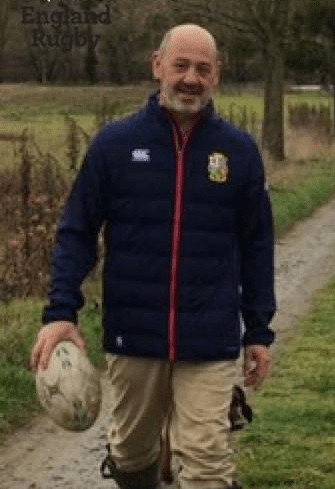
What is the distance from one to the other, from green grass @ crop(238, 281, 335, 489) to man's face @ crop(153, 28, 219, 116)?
2.20 meters

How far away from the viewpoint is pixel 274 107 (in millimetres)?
24938

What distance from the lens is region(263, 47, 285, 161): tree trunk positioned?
2433 centimetres

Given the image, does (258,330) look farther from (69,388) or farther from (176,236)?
(69,388)

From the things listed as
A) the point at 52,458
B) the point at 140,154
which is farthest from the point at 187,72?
the point at 52,458

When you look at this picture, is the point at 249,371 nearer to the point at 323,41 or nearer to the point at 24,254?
the point at 24,254

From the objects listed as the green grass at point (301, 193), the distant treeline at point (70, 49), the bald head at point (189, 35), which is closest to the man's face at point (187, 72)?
the bald head at point (189, 35)

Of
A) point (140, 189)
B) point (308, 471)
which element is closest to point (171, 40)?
point (140, 189)

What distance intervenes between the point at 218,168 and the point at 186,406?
89cm

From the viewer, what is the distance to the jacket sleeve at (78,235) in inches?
161

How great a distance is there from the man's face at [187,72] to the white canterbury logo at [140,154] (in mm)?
184

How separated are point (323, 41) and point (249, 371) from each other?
3100cm

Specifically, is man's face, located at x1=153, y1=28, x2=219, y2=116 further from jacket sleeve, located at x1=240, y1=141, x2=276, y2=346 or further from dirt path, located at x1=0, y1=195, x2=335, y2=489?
dirt path, located at x1=0, y1=195, x2=335, y2=489

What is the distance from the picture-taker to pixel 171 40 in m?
4.05

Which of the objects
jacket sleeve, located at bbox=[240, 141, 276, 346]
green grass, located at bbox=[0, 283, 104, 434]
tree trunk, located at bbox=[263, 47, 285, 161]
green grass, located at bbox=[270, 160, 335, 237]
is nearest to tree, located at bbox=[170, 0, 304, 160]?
tree trunk, located at bbox=[263, 47, 285, 161]
